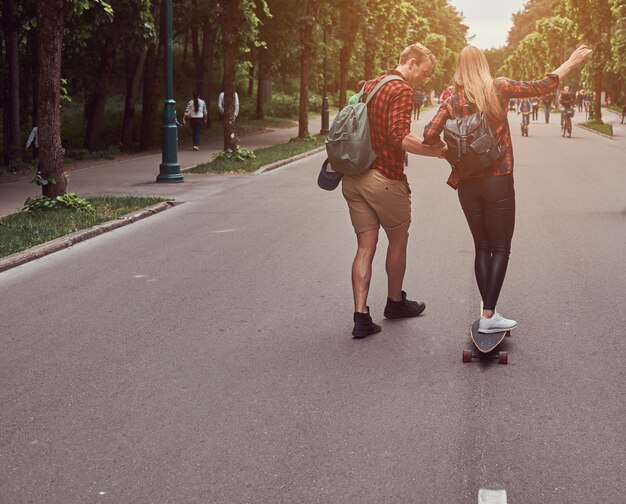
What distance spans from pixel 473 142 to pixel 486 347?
124 cm

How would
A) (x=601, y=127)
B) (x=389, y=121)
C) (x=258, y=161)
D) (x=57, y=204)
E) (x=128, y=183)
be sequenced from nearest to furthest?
(x=389, y=121) < (x=57, y=204) < (x=128, y=183) < (x=258, y=161) < (x=601, y=127)

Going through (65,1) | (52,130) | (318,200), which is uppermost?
(65,1)

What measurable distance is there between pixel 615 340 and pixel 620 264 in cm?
326

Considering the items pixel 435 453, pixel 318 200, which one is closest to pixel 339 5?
pixel 318 200

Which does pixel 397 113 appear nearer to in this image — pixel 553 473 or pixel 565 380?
pixel 565 380

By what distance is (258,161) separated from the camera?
944 inches

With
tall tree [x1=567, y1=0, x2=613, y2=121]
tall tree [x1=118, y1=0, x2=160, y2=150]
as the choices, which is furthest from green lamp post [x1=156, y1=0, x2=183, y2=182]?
tall tree [x1=567, y1=0, x2=613, y2=121]

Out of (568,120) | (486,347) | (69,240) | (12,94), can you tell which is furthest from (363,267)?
(568,120)

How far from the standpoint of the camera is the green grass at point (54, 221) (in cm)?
1110

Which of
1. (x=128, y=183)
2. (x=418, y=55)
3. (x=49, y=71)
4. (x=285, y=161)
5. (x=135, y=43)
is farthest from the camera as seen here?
(x=285, y=161)

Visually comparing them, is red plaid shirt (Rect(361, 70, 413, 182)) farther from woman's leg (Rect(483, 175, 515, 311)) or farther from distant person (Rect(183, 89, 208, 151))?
distant person (Rect(183, 89, 208, 151))

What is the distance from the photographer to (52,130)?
1402 centimetres

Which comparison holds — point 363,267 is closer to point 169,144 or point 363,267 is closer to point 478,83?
point 478,83

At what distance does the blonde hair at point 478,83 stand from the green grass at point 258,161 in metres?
15.8
